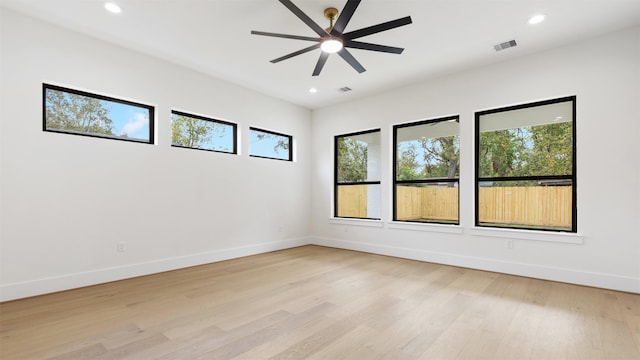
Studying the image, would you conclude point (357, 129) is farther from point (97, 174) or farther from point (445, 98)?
point (97, 174)

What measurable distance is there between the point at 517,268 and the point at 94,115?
6.02 metres

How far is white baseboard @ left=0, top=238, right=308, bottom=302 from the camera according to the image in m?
3.21

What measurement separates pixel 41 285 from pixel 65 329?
130 centimetres

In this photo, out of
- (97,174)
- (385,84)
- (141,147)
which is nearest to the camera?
(97,174)

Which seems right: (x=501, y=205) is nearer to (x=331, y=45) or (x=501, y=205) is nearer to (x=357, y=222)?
(x=357, y=222)

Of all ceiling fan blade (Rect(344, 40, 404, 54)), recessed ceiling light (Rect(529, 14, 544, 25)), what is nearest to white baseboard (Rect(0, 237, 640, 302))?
recessed ceiling light (Rect(529, 14, 544, 25))

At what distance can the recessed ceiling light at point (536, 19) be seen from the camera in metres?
3.24

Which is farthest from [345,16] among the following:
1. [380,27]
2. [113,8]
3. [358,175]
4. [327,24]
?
[358,175]

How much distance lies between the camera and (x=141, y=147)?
4.18 meters

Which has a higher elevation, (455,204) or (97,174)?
(97,174)

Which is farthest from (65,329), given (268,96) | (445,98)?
(445,98)

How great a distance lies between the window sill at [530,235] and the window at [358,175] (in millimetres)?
1855

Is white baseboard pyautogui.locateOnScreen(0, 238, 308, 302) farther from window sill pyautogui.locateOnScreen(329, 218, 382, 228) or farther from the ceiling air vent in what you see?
the ceiling air vent

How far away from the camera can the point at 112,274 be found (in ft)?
12.6
